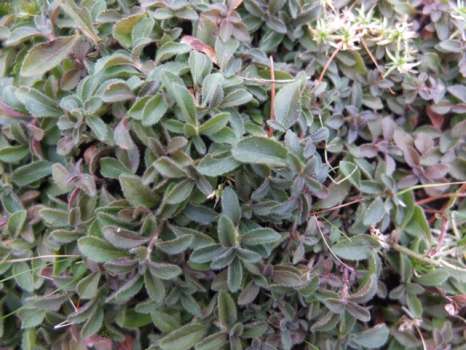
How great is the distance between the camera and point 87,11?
4.75 ft

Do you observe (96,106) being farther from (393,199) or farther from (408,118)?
(408,118)

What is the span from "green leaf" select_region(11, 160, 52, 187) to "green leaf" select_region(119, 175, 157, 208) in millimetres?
329

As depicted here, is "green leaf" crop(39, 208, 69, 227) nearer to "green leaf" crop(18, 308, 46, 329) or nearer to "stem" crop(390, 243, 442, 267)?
"green leaf" crop(18, 308, 46, 329)

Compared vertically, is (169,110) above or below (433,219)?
above

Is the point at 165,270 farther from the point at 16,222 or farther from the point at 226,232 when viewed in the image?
the point at 16,222

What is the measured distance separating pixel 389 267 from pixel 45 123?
45.1 inches

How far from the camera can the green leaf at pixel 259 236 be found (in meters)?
1.29

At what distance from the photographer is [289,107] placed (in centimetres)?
137

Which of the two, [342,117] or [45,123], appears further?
[342,117]

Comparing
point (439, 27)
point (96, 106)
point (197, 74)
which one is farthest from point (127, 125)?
point (439, 27)

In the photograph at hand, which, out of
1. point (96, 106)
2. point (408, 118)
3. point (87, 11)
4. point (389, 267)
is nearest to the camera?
point (96, 106)

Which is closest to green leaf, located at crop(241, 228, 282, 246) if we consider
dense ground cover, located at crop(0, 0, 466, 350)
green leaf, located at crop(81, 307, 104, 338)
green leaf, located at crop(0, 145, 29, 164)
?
dense ground cover, located at crop(0, 0, 466, 350)

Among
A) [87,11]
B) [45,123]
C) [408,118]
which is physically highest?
[87,11]

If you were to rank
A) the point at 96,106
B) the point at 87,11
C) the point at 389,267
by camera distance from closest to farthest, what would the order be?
the point at 96,106
the point at 87,11
the point at 389,267
